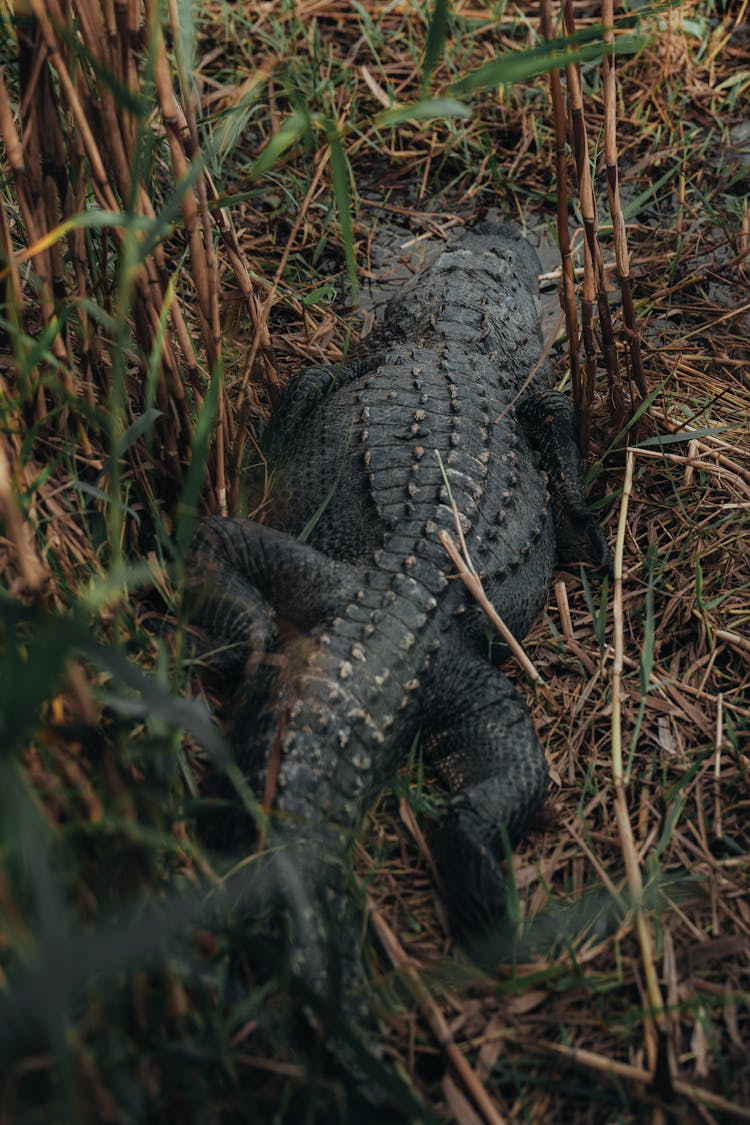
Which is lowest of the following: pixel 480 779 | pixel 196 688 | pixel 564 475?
pixel 480 779

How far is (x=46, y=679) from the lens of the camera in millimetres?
1192

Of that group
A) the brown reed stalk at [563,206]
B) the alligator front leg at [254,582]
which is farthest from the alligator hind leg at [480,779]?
the brown reed stalk at [563,206]

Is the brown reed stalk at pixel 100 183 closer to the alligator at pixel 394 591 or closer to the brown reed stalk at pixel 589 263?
the alligator at pixel 394 591

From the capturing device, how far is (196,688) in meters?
2.27

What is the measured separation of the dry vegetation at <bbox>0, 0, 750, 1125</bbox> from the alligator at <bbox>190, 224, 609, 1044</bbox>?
4.1 inches

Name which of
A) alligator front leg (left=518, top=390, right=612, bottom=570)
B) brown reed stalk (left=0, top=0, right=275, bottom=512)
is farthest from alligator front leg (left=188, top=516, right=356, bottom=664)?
alligator front leg (left=518, top=390, right=612, bottom=570)

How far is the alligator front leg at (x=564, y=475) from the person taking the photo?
9.33 ft

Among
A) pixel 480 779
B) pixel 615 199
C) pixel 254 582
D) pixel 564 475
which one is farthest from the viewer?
pixel 564 475

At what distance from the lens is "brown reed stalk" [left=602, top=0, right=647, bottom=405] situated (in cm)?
244

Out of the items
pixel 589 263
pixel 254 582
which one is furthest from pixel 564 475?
pixel 254 582

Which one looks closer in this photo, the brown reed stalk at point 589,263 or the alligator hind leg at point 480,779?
the alligator hind leg at point 480,779

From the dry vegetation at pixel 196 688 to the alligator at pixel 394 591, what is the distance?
0.10 metres

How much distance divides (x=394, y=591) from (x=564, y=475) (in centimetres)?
87

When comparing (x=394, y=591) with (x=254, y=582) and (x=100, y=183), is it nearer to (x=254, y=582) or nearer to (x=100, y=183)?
(x=254, y=582)
